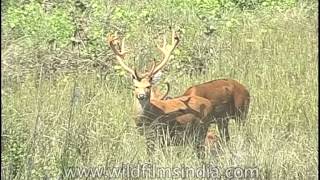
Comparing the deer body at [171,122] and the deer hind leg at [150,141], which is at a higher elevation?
the deer body at [171,122]

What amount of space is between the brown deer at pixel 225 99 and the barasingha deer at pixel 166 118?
11 centimetres

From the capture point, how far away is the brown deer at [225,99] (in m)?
3.63

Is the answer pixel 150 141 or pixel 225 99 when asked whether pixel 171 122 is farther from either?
pixel 225 99

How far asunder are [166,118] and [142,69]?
1278 millimetres

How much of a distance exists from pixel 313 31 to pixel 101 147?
2266 millimetres

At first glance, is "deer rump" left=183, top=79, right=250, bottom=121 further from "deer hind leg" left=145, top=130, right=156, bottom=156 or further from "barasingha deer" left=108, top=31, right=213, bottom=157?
"deer hind leg" left=145, top=130, right=156, bottom=156

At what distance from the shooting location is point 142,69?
4.70m

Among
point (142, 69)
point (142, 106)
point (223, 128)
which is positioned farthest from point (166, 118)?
point (142, 69)

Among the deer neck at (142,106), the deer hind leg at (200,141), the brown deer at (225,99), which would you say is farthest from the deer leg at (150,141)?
the brown deer at (225,99)

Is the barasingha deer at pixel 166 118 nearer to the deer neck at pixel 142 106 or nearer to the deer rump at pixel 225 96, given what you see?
the deer neck at pixel 142 106

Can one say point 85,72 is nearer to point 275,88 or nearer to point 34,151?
point 275,88

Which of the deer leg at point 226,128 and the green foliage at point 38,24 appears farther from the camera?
the green foliage at point 38,24

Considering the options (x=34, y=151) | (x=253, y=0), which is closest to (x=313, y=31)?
(x=253, y=0)

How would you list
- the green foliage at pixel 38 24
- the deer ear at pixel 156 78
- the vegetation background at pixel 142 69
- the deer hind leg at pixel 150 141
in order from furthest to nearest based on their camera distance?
the green foliage at pixel 38 24, the deer ear at pixel 156 78, the deer hind leg at pixel 150 141, the vegetation background at pixel 142 69
